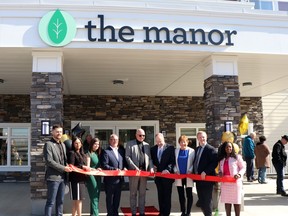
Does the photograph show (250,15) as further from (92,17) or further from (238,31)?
(92,17)

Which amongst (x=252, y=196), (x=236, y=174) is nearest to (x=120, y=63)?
(x=236, y=174)

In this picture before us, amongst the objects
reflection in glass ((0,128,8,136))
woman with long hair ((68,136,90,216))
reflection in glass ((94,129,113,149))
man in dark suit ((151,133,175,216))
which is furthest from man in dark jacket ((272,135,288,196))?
reflection in glass ((0,128,8,136))

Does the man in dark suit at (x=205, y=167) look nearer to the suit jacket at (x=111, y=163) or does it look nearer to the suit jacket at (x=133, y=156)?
the suit jacket at (x=133, y=156)

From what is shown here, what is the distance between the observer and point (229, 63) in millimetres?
8602

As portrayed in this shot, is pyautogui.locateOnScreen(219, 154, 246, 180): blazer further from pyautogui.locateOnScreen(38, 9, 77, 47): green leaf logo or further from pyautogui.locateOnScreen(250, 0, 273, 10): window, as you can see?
pyautogui.locateOnScreen(250, 0, 273, 10): window

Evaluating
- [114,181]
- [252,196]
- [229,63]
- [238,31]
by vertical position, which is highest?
[238,31]

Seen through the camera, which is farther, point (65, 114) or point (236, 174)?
point (65, 114)

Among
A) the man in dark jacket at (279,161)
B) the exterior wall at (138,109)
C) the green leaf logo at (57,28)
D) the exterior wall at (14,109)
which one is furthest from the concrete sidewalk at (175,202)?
the green leaf logo at (57,28)

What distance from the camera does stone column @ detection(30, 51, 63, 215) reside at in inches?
303

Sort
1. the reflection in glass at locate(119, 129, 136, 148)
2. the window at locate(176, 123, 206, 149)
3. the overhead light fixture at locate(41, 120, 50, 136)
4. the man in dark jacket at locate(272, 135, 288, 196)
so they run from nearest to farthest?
the overhead light fixture at locate(41, 120, 50, 136)
the man in dark jacket at locate(272, 135, 288, 196)
the reflection in glass at locate(119, 129, 136, 148)
the window at locate(176, 123, 206, 149)

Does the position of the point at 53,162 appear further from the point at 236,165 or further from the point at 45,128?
the point at 236,165

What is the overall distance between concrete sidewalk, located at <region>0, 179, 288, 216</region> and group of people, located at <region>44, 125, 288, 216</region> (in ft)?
3.65

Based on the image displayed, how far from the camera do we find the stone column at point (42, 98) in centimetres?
770

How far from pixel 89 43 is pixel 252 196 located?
608cm
